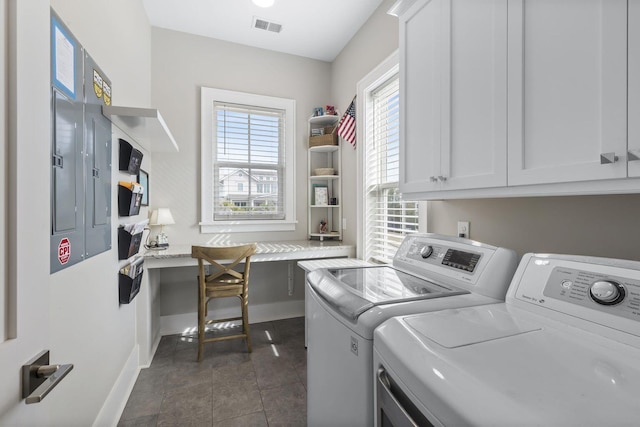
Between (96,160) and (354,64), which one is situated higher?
(354,64)

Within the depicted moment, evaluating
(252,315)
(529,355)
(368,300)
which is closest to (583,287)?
(529,355)

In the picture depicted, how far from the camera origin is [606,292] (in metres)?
0.81

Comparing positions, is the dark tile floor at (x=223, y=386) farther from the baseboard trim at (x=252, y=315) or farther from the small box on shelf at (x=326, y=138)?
the small box on shelf at (x=326, y=138)

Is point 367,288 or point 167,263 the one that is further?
point 167,263

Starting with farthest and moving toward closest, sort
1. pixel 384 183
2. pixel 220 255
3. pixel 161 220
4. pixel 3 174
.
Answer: pixel 161 220, pixel 384 183, pixel 220 255, pixel 3 174

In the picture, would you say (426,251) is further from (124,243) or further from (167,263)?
(167,263)

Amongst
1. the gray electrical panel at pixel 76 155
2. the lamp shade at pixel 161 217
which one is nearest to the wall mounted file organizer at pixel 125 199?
the gray electrical panel at pixel 76 155

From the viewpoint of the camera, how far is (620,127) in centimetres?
78

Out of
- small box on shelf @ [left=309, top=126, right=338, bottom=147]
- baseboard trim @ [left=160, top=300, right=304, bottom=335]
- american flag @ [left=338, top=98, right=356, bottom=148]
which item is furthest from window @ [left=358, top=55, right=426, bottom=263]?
baseboard trim @ [left=160, top=300, right=304, bottom=335]

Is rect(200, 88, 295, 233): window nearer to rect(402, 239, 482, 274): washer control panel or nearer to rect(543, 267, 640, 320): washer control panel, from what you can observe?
rect(402, 239, 482, 274): washer control panel

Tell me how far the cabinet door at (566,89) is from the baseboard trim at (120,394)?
7.45ft

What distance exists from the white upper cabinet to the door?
4.40ft

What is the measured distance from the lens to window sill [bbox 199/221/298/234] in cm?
311

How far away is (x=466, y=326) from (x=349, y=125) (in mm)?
2423
